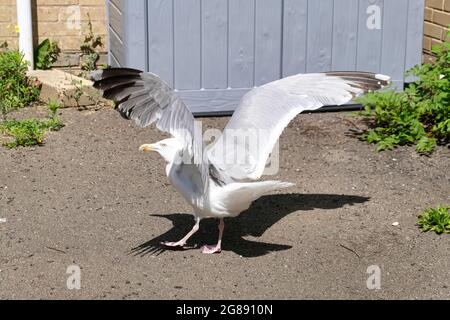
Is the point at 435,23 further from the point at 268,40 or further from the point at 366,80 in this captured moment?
the point at 366,80

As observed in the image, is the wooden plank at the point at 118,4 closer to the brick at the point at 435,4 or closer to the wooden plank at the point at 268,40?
the wooden plank at the point at 268,40

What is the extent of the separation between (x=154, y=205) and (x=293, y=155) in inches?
59.0

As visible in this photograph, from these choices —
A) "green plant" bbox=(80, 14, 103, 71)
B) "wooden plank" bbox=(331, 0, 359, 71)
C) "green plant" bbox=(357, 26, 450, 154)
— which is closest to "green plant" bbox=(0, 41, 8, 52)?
"green plant" bbox=(80, 14, 103, 71)

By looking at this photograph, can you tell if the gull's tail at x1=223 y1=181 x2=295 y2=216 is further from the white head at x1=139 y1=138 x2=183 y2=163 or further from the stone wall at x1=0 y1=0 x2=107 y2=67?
the stone wall at x1=0 y1=0 x2=107 y2=67

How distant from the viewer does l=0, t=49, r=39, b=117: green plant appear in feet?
28.4

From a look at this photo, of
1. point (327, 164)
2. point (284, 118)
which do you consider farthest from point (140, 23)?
point (284, 118)

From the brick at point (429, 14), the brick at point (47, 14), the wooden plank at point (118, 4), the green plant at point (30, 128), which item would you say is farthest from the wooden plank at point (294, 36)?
the brick at point (47, 14)

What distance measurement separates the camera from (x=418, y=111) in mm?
7820

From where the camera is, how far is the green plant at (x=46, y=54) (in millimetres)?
9219

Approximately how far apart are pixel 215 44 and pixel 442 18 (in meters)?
2.11

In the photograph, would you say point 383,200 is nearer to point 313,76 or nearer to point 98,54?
point 313,76

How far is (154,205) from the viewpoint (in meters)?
6.63

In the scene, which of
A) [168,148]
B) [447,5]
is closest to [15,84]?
[168,148]

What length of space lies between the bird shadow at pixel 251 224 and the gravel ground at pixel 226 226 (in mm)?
13
